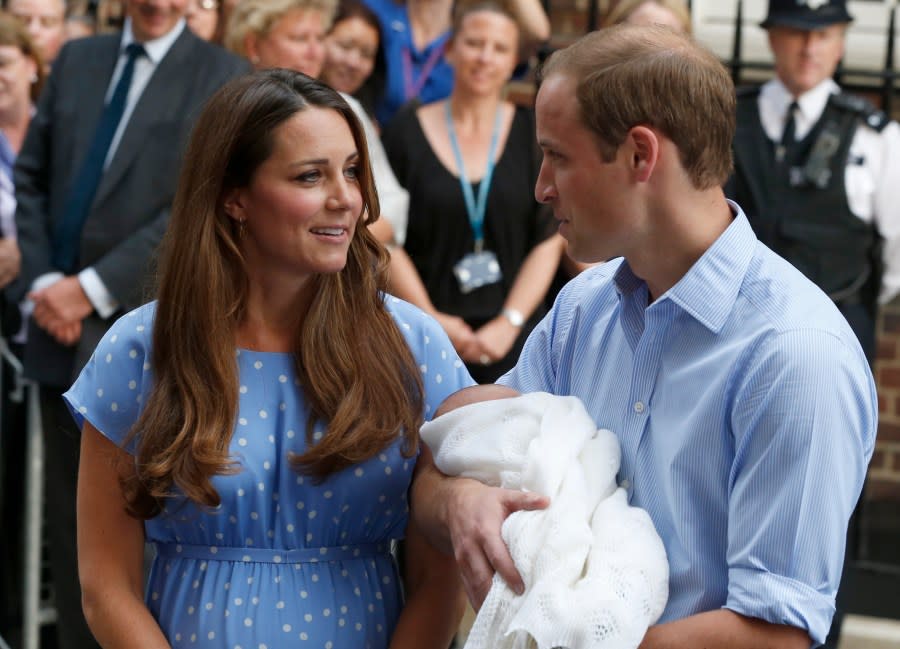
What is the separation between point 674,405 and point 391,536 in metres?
0.79

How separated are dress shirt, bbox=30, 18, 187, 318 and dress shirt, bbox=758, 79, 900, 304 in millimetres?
1961

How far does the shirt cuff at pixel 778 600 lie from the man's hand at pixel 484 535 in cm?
28

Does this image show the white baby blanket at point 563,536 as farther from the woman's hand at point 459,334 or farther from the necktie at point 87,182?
the necktie at point 87,182

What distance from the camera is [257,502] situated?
2529 mm

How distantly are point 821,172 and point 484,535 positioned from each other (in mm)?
3096

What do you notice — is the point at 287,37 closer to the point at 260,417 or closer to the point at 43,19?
the point at 43,19

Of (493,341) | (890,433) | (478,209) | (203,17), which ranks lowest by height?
(890,433)

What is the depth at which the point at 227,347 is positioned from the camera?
2543 millimetres

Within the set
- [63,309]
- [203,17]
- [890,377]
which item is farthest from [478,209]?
[890,377]

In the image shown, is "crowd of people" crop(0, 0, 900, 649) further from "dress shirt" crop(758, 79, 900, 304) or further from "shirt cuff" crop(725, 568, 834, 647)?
"dress shirt" crop(758, 79, 900, 304)

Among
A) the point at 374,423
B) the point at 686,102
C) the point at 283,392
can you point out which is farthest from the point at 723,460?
the point at 283,392

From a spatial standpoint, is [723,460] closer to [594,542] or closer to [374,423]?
[594,542]

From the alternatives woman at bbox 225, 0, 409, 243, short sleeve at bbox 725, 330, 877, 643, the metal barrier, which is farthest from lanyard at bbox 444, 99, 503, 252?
short sleeve at bbox 725, 330, 877, 643

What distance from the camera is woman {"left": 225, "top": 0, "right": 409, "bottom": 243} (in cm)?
480
